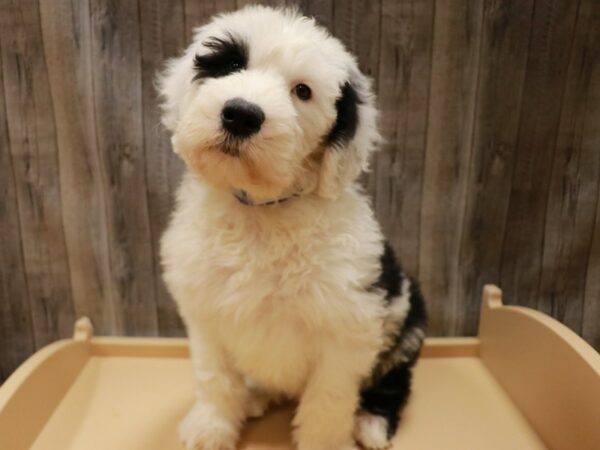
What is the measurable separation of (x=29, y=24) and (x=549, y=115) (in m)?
1.56

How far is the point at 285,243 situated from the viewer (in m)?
1.24

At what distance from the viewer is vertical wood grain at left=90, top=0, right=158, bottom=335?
1.61 m

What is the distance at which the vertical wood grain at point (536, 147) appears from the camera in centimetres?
162

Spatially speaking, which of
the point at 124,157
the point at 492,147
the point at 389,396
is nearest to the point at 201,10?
the point at 124,157

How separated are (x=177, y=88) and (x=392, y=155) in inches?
30.4

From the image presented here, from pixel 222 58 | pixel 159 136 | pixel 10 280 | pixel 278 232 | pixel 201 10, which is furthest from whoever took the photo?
pixel 10 280

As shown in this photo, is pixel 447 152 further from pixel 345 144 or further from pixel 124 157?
pixel 124 157

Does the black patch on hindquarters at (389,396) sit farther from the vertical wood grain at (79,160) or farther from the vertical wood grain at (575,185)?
the vertical wood grain at (79,160)

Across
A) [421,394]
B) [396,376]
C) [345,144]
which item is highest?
[345,144]

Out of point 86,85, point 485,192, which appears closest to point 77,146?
point 86,85

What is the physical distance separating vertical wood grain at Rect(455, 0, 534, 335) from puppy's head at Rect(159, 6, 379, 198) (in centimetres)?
57

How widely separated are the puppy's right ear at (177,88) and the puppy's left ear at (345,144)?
32 cm

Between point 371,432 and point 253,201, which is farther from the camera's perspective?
point 371,432

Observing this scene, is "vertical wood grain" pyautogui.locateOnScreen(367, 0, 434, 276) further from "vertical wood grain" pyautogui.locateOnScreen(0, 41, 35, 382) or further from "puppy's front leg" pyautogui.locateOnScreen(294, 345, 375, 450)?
"vertical wood grain" pyautogui.locateOnScreen(0, 41, 35, 382)
